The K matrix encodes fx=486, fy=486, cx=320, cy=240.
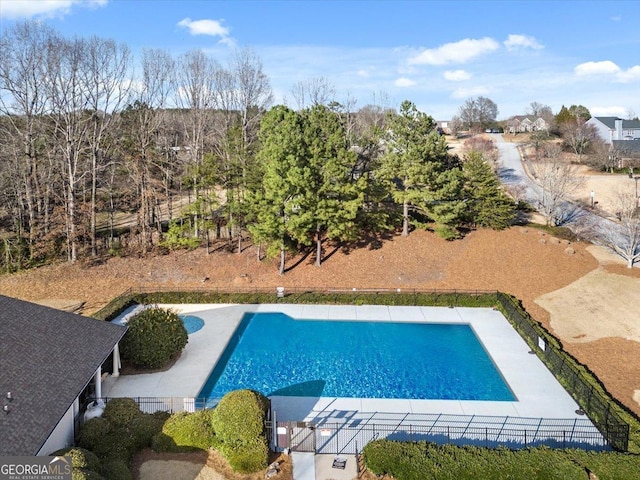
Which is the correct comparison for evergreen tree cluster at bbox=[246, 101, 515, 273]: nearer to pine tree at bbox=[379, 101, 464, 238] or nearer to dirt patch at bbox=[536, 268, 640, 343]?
pine tree at bbox=[379, 101, 464, 238]

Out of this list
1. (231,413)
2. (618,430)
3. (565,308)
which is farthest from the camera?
(565,308)

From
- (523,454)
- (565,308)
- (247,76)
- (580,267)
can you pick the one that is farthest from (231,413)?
(247,76)

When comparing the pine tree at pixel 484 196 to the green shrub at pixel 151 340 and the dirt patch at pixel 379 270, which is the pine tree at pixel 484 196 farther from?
the green shrub at pixel 151 340

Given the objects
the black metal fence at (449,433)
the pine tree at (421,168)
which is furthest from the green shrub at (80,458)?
the pine tree at (421,168)

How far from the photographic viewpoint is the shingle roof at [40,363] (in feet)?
40.6

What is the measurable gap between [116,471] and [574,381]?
16718 mm

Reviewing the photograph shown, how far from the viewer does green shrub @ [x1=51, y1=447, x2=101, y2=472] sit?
12180mm

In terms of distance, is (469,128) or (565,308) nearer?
(565,308)

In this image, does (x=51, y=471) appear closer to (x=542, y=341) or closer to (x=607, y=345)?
(x=542, y=341)

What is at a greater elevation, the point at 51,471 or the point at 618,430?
the point at 51,471

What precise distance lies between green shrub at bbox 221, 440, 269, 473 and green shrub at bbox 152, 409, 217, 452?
40.7 inches

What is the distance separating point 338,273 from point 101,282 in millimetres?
15880

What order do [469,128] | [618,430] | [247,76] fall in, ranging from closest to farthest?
[618,430], [247,76], [469,128]

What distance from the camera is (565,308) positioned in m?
27.3
